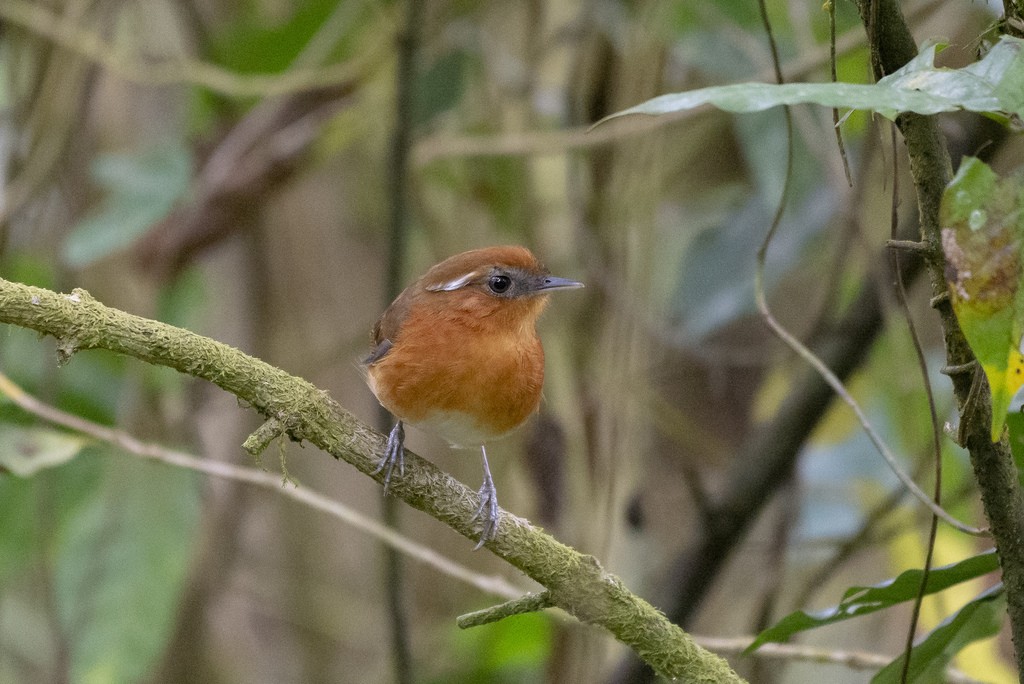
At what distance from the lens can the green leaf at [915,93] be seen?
0.87 m

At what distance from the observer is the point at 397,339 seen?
80.0 inches

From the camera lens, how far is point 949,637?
55.4 inches

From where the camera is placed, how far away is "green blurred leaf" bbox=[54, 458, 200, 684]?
2.48 meters

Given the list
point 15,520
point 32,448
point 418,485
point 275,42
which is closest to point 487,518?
point 418,485

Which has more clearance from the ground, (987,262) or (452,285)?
(452,285)

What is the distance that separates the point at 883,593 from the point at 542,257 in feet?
6.97

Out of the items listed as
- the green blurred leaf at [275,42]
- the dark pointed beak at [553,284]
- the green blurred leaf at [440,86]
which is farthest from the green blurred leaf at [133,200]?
the dark pointed beak at [553,284]

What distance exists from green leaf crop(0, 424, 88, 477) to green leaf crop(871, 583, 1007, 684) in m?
1.46

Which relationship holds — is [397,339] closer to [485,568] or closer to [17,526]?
[17,526]

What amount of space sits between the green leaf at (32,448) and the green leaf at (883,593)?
131 centimetres

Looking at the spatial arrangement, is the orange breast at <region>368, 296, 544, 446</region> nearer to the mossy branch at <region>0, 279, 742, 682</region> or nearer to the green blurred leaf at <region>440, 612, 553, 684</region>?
the mossy branch at <region>0, 279, 742, 682</region>

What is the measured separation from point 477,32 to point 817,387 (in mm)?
1687

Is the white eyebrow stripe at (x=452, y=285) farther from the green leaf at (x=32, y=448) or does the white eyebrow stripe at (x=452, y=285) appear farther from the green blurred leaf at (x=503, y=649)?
the green blurred leaf at (x=503, y=649)

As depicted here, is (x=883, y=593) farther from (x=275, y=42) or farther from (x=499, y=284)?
(x=275, y=42)
